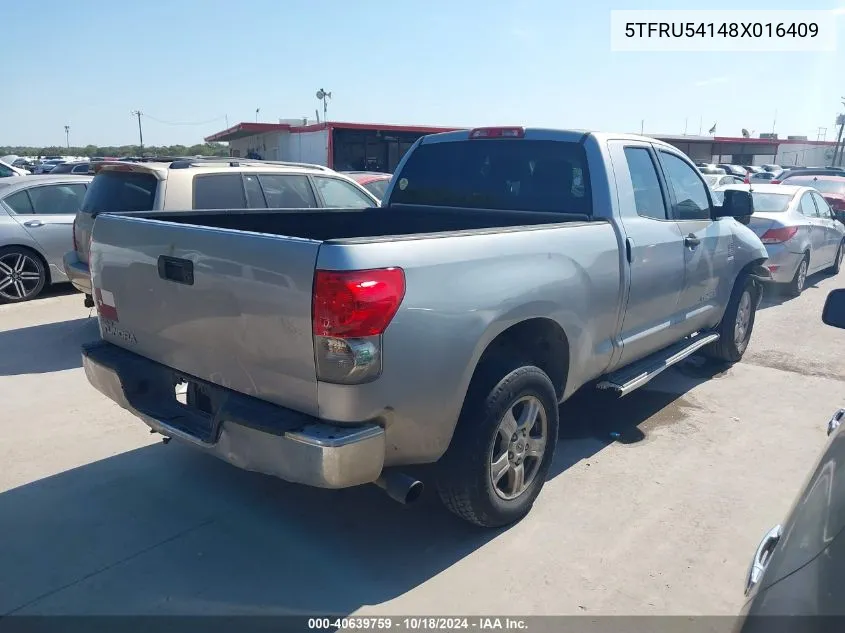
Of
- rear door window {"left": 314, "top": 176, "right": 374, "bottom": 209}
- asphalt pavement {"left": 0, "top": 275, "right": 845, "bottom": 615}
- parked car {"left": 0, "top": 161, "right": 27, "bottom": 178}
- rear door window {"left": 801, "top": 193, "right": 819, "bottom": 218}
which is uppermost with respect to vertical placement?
parked car {"left": 0, "top": 161, "right": 27, "bottom": 178}

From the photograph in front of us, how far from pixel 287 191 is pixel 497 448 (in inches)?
186

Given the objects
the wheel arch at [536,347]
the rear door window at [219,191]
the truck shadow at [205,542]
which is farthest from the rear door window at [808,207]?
the rear door window at [219,191]

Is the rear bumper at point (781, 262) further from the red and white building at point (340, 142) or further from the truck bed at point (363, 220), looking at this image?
the red and white building at point (340, 142)

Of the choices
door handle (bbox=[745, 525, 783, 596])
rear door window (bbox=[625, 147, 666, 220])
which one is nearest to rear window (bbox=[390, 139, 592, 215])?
rear door window (bbox=[625, 147, 666, 220])

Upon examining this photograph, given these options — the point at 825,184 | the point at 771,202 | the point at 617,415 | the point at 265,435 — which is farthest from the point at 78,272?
the point at 825,184

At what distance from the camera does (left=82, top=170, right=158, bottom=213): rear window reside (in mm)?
6242

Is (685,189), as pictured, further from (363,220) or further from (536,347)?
(363,220)

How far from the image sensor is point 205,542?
3.40 m

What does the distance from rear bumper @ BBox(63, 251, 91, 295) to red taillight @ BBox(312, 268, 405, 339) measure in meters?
4.94

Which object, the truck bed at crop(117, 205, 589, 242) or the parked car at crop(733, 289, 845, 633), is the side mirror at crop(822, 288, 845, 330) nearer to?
the parked car at crop(733, 289, 845, 633)

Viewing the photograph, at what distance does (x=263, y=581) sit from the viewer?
3.11 metres

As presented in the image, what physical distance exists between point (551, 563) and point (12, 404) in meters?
4.27

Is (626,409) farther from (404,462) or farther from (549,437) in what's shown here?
(404,462)

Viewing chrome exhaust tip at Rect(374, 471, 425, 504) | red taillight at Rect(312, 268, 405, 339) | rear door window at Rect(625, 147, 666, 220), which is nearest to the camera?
red taillight at Rect(312, 268, 405, 339)
